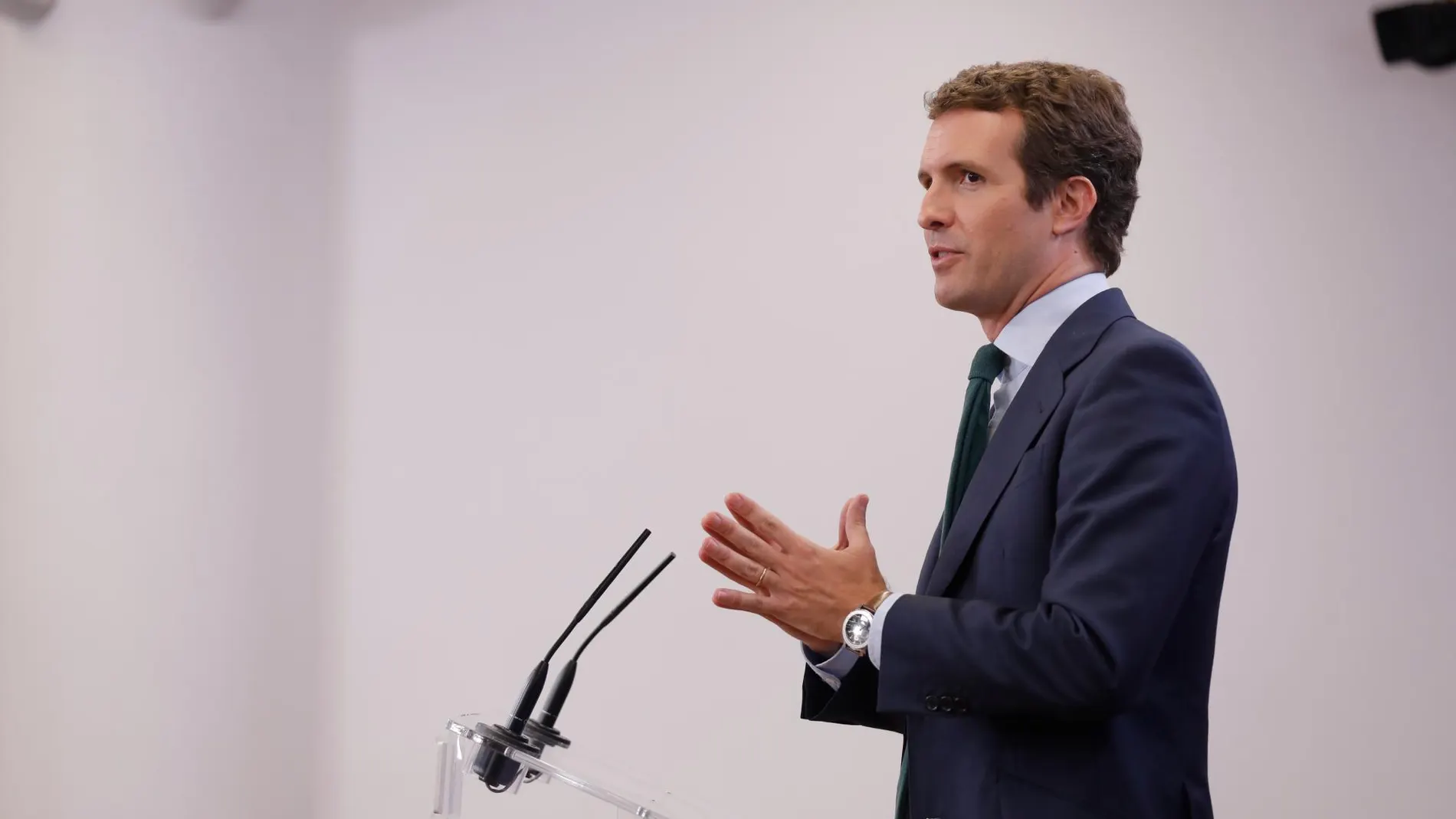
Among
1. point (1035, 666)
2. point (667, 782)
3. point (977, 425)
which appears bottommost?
point (667, 782)

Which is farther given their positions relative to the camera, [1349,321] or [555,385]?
[555,385]

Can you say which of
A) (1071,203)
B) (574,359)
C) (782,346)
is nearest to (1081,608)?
(1071,203)

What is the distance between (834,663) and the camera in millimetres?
1500

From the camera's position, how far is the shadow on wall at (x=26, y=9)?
3018 millimetres

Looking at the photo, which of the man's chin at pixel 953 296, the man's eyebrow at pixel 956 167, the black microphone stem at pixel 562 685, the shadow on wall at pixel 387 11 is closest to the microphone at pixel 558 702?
the black microphone stem at pixel 562 685

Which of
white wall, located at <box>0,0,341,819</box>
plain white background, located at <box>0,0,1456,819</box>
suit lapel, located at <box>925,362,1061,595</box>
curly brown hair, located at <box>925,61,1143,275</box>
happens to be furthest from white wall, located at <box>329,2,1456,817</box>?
suit lapel, located at <box>925,362,1061,595</box>

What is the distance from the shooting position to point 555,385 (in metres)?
3.10

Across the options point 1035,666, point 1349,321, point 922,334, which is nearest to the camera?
point 1035,666

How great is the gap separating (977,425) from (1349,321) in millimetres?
1463

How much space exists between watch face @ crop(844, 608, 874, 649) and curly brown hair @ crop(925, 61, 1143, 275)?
0.55m

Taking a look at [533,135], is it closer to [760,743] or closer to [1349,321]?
[760,743]

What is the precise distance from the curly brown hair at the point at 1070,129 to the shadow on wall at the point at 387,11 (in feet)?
6.90

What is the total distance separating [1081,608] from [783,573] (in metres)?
0.30

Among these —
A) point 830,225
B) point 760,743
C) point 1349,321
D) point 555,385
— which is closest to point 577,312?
point 555,385
